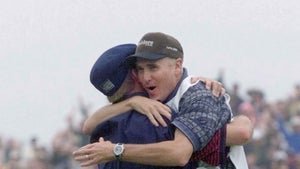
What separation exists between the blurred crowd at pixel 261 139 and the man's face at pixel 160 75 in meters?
5.71

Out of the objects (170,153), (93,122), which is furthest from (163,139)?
(93,122)

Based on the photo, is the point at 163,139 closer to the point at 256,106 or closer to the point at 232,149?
the point at 232,149

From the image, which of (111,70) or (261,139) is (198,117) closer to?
(111,70)

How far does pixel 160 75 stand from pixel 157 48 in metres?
0.13

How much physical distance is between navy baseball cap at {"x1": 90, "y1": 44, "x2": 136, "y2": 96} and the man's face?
10cm

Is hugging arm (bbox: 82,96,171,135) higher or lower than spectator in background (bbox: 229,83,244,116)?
higher

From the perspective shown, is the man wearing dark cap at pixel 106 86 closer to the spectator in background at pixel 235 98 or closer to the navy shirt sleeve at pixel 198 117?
the navy shirt sleeve at pixel 198 117

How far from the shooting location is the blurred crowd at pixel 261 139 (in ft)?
40.7

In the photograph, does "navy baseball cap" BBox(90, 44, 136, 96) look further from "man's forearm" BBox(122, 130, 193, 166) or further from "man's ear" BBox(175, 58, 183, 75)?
"man's forearm" BBox(122, 130, 193, 166)

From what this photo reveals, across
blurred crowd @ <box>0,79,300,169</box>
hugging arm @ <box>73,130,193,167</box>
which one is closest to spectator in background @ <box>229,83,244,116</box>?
blurred crowd @ <box>0,79,300,169</box>

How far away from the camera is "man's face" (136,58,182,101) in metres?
6.43

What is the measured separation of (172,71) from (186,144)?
38cm

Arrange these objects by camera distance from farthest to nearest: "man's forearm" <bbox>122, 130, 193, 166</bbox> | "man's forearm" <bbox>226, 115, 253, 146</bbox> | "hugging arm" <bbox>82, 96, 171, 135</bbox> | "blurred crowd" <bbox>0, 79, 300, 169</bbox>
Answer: "blurred crowd" <bbox>0, 79, 300, 169</bbox> < "man's forearm" <bbox>226, 115, 253, 146</bbox> < "hugging arm" <bbox>82, 96, 171, 135</bbox> < "man's forearm" <bbox>122, 130, 193, 166</bbox>

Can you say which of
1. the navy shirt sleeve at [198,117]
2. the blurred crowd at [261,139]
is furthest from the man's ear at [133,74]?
the blurred crowd at [261,139]
